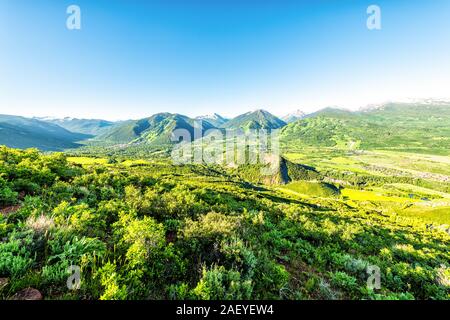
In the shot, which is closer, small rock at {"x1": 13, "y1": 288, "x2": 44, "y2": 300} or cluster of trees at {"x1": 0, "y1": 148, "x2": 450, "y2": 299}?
small rock at {"x1": 13, "y1": 288, "x2": 44, "y2": 300}

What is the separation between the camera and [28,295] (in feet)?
11.1

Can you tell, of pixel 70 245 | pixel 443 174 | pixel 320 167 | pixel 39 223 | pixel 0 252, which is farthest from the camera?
pixel 320 167

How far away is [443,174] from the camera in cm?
16425

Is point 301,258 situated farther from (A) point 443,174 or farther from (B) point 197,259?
(A) point 443,174

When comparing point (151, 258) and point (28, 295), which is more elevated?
point (28, 295)

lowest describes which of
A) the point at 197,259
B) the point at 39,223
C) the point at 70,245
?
the point at 197,259

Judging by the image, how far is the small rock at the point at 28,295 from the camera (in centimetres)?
331

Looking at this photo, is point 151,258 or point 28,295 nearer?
point 28,295

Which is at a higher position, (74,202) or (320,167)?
(74,202)

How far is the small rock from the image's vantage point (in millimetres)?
3312

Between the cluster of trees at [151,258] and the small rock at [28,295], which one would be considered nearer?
the small rock at [28,295]
